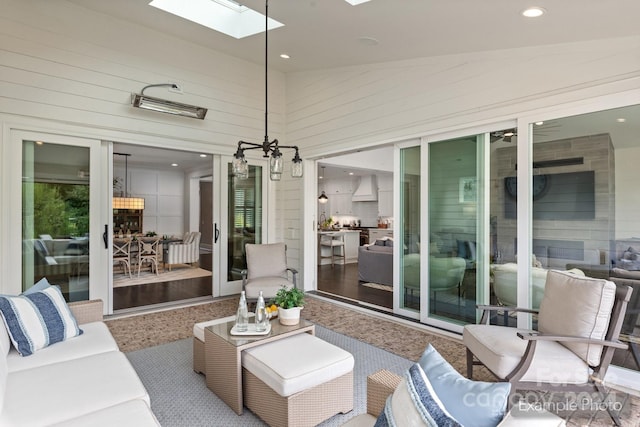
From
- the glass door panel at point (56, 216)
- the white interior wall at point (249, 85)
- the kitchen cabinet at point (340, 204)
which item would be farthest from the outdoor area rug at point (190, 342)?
the kitchen cabinet at point (340, 204)

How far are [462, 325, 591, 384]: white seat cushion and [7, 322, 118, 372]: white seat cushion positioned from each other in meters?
2.63

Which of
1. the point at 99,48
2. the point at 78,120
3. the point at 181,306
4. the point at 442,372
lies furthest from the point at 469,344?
the point at 99,48

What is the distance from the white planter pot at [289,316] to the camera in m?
2.85

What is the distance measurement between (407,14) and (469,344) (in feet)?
9.43

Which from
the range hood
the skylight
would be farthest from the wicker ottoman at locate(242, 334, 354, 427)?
the range hood

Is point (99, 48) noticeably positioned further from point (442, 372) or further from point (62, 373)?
point (442, 372)

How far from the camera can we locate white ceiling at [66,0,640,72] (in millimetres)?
2684

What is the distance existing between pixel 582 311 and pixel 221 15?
491 cm

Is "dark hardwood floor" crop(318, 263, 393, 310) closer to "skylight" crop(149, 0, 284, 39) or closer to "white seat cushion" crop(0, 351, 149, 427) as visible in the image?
"white seat cushion" crop(0, 351, 149, 427)

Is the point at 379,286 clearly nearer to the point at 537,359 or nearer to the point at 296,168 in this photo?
the point at 296,168

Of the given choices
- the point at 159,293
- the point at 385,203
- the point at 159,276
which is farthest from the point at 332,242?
the point at 159,293

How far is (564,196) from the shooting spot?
3246 mm

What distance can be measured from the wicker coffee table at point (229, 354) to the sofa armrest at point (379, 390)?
1.08 meters

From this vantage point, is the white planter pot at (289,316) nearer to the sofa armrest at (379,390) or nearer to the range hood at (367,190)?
the sofa armrest at (379,390)
